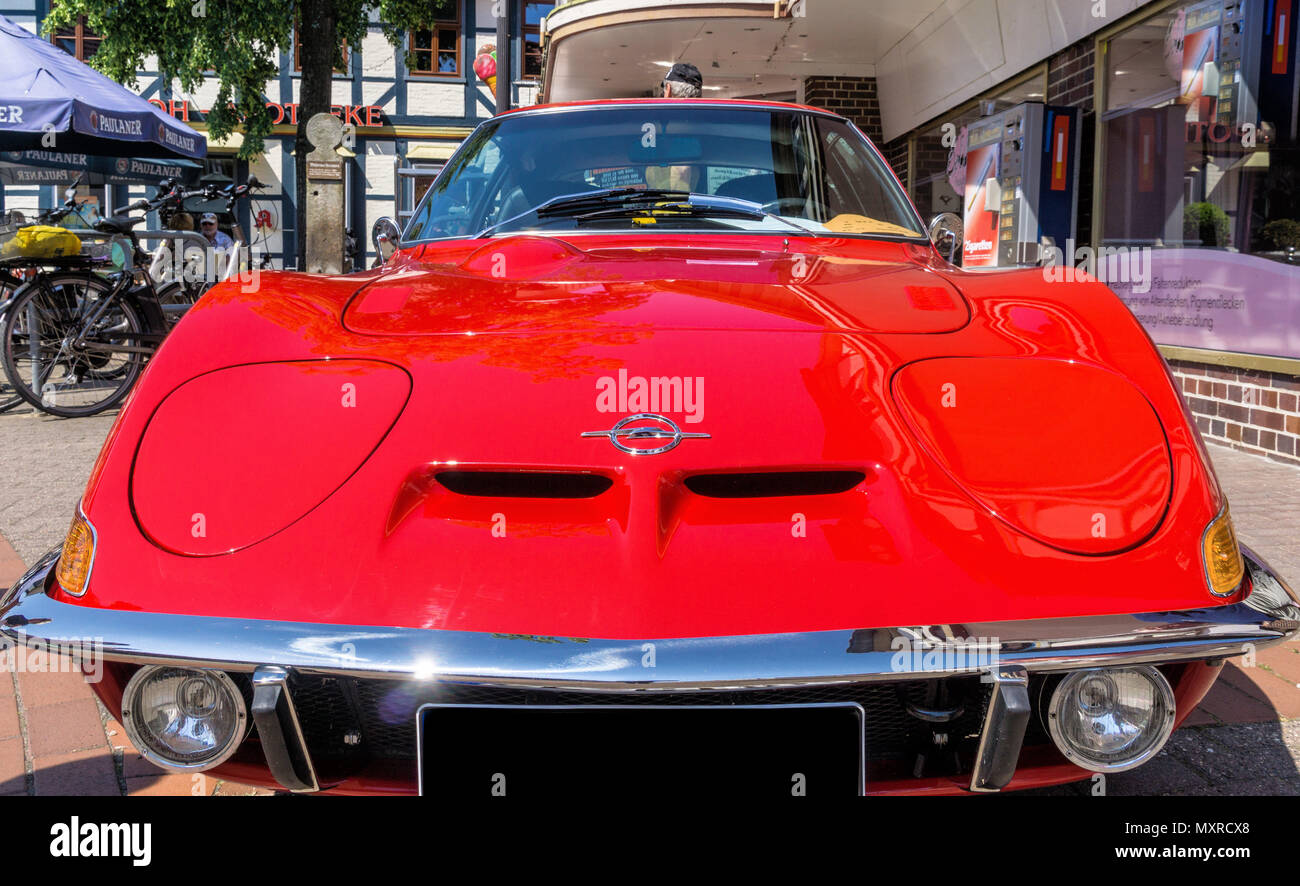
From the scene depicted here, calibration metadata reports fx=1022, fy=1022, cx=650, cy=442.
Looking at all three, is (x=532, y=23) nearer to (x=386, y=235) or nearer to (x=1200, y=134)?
(x=1200, y=134)

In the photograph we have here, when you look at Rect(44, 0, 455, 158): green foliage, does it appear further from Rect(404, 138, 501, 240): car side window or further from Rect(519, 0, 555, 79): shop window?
Rect(404, 138, 501, 240): car side window

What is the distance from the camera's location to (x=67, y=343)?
6.25m

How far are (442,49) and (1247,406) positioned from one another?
1978 centimetres

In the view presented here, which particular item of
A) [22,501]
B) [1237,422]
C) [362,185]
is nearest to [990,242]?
[1237,422]

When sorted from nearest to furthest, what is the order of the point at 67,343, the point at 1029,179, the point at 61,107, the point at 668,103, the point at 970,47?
the point at 668,103 → the point at 67,343 → the point at 61,107 → the point at 1029,179 → the point at 970,47

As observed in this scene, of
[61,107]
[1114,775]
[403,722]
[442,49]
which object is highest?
[442,49]

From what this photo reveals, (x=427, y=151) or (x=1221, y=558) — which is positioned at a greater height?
(x=427, y=151)

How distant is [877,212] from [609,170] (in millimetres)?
742

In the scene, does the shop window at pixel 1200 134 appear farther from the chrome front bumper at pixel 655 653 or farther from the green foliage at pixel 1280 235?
the chrome front bumper at pixel 655 653

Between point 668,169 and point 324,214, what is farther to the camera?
point 324,214

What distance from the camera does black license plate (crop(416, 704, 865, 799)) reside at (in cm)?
125

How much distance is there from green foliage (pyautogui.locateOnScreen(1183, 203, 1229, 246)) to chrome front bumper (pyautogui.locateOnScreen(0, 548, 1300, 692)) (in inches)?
213

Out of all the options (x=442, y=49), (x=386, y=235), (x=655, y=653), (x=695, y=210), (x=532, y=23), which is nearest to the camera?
(x=655, y=653)

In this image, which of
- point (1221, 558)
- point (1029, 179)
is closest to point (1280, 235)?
point (1029, 179)
